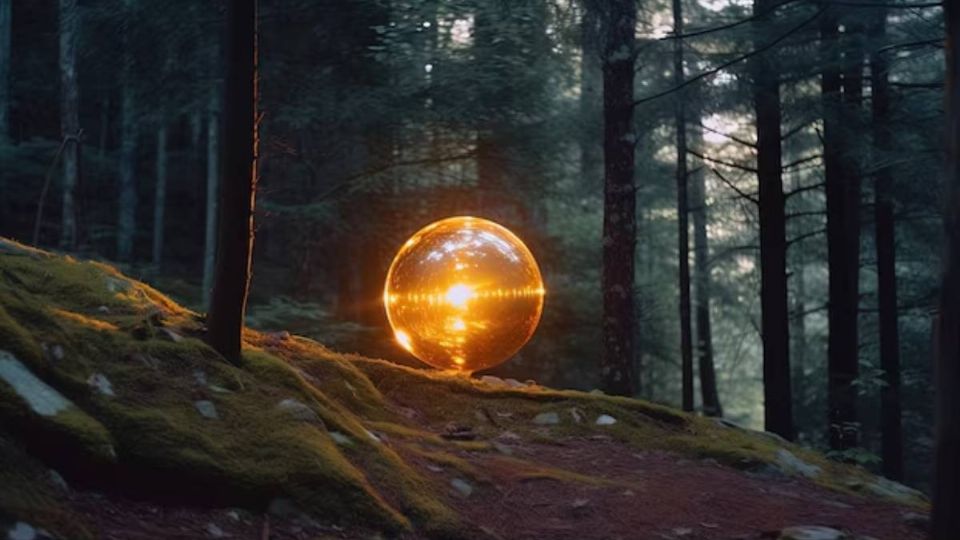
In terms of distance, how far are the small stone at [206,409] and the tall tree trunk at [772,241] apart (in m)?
9.43

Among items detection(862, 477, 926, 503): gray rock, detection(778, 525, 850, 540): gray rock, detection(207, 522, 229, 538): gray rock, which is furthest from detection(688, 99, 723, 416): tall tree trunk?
detection(207, 522, 229, 538): gray rock

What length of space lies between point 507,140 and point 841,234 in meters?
6.29

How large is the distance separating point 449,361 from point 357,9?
8742 mm

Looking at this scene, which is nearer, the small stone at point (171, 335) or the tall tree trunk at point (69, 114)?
the small stone at point (171, 335)

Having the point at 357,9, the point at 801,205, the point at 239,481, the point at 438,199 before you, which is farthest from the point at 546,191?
the point at 239,481

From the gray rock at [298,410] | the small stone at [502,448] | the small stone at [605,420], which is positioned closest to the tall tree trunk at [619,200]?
the small stone at [605,420]

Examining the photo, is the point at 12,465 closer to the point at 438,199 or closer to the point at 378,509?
the point at 378,509

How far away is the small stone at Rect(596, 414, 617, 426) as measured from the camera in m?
8.56

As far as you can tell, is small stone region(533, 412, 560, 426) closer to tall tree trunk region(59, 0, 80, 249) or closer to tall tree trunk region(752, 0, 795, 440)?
tall tree trunk region(752, 0, 795, 440)

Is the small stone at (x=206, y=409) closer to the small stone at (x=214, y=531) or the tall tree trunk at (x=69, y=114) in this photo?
the small stone at (x=214, y=531)

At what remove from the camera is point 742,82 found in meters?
13.0

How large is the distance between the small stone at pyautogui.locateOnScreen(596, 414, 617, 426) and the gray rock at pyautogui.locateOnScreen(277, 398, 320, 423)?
3.55 meters

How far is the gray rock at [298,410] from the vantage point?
19.0ft

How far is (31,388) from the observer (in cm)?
456
